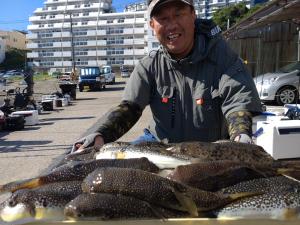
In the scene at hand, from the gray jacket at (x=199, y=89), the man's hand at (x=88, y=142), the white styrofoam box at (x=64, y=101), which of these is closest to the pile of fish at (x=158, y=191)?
the man's hand at (x=88, y=142)

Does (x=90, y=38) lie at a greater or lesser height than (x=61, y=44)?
greater

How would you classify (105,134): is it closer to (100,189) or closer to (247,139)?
(247,139)

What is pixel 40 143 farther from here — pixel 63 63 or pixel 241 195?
pixel 63 63

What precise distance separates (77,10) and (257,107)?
499 ft

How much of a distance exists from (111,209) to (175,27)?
6.43ft

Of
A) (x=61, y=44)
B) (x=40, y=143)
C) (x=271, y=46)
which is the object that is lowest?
(x=40, y=143)

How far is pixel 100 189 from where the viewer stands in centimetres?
209

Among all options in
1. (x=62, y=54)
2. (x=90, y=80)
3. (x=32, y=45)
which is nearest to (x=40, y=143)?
(x=90, y=80)

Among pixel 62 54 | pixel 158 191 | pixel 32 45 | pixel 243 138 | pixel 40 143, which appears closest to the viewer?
pixel 158 191

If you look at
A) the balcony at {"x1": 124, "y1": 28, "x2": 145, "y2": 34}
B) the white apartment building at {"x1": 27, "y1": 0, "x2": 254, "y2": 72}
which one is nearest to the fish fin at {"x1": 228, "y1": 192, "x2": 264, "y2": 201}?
Result: the white apartment building at {"x1": 27, "y1": 0, "x2": 254, "y2": 72}

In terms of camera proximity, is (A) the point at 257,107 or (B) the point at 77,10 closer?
(A) the point at 257,107

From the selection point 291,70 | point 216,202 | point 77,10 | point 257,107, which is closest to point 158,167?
point 216,202

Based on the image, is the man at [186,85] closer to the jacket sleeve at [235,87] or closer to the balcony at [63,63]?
the jacket sleeve at [235,87]

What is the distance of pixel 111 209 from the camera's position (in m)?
1.99
